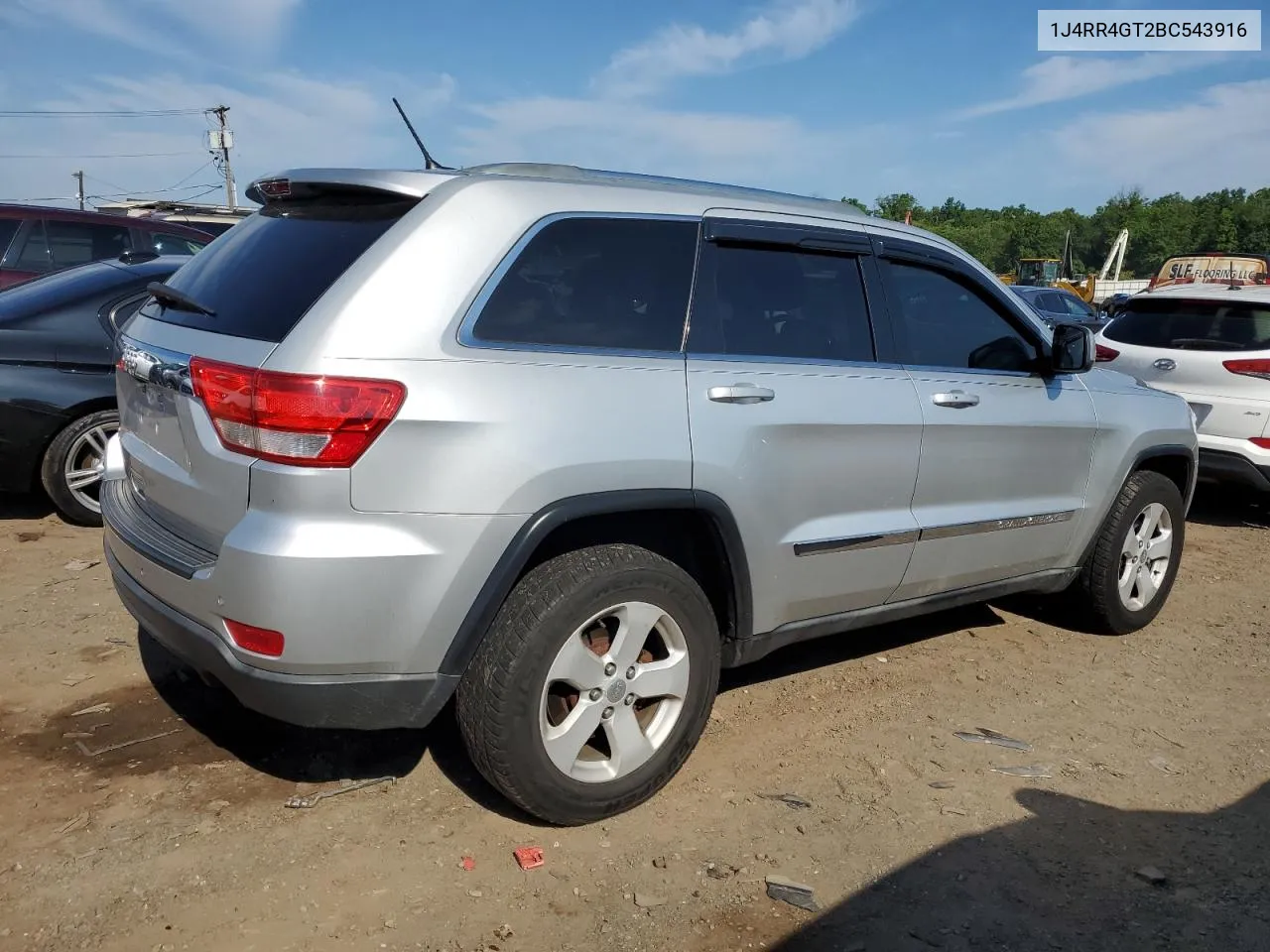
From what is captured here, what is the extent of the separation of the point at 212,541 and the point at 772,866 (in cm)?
178

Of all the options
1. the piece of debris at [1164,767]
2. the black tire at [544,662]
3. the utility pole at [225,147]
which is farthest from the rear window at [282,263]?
the utility pole at [225,147]

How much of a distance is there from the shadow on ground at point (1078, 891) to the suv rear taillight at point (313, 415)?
164cm

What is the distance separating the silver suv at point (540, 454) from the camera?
251 centimetres

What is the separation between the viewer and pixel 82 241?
877 centimetres

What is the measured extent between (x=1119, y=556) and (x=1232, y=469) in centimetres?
258

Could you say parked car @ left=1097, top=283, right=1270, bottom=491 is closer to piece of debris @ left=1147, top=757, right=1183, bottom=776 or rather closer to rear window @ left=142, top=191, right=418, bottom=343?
piece of debris @ left=1147, top=757, right=1183, bottom=776

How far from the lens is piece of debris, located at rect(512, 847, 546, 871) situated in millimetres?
2865

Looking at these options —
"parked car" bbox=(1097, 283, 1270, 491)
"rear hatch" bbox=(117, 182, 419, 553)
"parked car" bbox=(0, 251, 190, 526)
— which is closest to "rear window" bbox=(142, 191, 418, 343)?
"rear hatch" bbox=(117, 182, 419, 553)

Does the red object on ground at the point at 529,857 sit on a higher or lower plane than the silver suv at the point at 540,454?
lower

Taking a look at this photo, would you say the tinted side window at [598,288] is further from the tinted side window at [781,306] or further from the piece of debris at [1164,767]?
the piece of debris at [1164,767]

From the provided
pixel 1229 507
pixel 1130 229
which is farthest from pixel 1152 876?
pixel 1130 229

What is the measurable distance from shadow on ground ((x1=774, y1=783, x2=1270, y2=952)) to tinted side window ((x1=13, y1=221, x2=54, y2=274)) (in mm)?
8495

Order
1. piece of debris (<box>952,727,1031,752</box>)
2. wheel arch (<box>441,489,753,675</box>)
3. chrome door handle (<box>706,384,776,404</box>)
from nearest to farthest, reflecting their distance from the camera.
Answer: wheel arch (<box>441,489,753,675</box>), chrome door handle (<box>706,384,776,404</box>), piece of debris (<box>952,727,1031,752</box>)

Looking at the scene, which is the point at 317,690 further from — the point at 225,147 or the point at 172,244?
the point at 225,147
